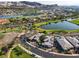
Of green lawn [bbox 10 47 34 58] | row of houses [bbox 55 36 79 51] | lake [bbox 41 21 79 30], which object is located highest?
lake [bbox 41 21 79 30]

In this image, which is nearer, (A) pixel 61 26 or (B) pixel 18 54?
(B) pixel 18 54

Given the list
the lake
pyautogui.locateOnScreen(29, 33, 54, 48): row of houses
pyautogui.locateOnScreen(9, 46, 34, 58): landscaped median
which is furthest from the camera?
the lake

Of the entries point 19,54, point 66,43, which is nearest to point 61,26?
point 66,43

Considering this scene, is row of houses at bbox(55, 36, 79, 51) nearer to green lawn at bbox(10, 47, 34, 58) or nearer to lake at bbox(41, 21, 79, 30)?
lake at bbox(41, 21, 79, 30)

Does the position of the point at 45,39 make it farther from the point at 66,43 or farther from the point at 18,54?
the point at 18,54

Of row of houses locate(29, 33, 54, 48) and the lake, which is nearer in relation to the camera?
row of houses locate(29, 33, 54, 48)

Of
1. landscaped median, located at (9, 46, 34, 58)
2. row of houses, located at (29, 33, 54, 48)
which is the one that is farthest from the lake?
landscaped median, located at (9, 46, 34, 58)

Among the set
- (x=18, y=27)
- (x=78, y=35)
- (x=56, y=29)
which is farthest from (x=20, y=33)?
(x=78, y=35)

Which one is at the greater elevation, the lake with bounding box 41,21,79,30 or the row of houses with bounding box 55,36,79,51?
the lake with bounding box 41,21,79,30

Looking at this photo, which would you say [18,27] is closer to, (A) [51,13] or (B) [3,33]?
(B) [3,33]

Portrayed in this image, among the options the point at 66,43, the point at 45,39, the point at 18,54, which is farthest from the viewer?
the point at 45,39

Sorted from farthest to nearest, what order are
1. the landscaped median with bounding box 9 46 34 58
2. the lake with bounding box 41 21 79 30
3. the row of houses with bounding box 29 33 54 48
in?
the lake with bounding box 41 21 79 30 → the row of houses with bounding box 29 33 54 48 → the landscaped median with bounding box 9 46 34 58
